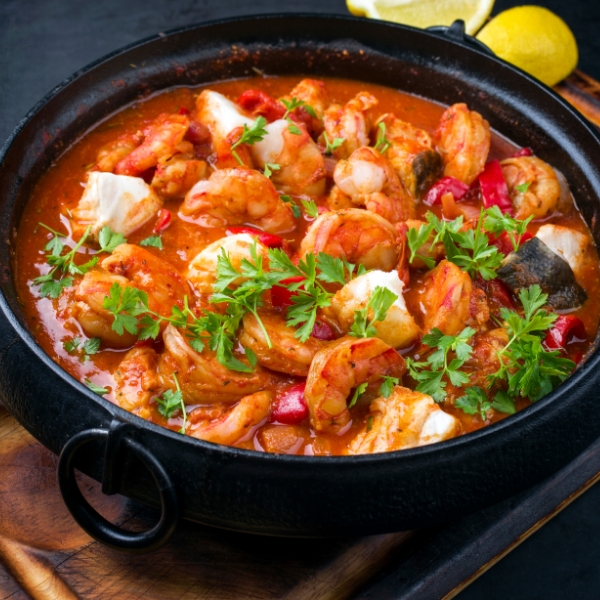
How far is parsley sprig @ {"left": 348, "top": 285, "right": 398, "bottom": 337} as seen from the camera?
300 centimetres

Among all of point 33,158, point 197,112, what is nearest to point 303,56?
point 197,112

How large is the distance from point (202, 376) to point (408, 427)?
80 cm

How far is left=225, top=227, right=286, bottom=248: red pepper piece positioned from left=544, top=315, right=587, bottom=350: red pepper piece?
4.08 ft

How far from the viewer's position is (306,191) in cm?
385

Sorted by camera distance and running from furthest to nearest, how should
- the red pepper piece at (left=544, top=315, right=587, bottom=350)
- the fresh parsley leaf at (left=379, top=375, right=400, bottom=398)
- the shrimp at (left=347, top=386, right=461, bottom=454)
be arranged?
the red pepper piece at (left=544, top=315, right=587, bottom=350) → the fresh parsley leaf at (left=379, top=375, right=400, bottom=398) → the shrimp at (left=347, top=386, right=461, bottom=454)

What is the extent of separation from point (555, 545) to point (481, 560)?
2.53ft

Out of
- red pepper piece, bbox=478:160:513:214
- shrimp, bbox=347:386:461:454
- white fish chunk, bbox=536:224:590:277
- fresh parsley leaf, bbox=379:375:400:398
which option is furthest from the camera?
red pepper piece, bbox=478:160:513:214

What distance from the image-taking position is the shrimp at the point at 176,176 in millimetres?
3740

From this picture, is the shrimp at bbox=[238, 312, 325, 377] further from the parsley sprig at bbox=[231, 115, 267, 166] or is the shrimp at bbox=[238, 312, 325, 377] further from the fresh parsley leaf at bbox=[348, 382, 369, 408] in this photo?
the parsley sprig at bbox=[231, 115, 267, 166]

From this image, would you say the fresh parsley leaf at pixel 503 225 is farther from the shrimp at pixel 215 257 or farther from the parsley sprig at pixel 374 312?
the shrimp at pixel 215 257

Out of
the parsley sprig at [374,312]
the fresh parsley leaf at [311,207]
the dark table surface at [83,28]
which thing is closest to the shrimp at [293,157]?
the fresh parsley leaf at [311,207]

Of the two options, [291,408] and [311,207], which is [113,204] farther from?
[291,408]

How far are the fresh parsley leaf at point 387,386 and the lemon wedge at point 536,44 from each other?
2998mm

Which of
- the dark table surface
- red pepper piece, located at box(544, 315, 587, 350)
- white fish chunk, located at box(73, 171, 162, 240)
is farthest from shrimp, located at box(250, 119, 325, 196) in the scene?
the dark table surface
